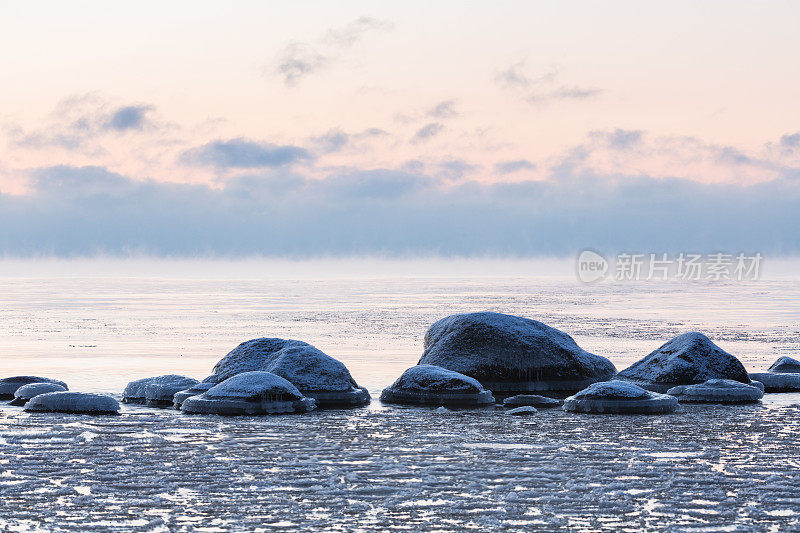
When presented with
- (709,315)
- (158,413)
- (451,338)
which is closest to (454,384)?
(451,338)

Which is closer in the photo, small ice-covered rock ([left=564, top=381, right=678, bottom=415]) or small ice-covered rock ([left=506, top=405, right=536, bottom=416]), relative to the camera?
small ice-covered rock ([left=506, top=405, right=536, bottom=416])

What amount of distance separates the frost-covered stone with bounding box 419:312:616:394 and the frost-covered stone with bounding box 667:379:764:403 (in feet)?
7.38

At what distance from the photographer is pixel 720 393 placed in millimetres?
16609

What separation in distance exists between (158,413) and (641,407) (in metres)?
6.69

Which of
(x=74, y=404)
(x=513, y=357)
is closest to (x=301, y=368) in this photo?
(x=74, y=404)

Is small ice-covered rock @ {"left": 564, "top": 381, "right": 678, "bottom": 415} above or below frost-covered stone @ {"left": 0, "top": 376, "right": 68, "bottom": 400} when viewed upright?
above

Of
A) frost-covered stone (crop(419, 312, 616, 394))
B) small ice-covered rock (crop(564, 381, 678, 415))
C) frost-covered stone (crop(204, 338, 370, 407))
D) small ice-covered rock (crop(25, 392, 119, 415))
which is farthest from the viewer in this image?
frost-covered stone (crop(419, 312, 616, 394))

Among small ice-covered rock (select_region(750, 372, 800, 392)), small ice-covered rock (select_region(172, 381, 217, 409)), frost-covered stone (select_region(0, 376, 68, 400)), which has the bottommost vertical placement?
frost-covered stone (select_region(0, 376, 68, 400))

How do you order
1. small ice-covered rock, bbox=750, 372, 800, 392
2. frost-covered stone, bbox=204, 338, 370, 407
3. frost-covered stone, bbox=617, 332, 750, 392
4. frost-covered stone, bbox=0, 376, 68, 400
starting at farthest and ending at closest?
small ice-covered rock, bbox=750, 372, 800, 392 < frost-covered stone, bbox=617, 332, 750, 392 < frost-covered stone, bbox=0, 376, 68, 400 < frost-covered stone, bbox=204, 338, 370, 407

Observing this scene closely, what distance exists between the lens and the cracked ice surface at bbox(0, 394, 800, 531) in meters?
8.42

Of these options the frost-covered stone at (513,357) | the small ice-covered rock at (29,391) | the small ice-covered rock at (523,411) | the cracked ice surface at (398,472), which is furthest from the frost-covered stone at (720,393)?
the small ice-covered rock at (29,391)

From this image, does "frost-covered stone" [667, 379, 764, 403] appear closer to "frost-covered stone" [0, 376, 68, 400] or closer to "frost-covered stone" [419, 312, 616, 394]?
"frost-covered stone" [419, 312, 616, 394]

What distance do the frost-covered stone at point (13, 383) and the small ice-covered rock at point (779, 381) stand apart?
11.4 meters

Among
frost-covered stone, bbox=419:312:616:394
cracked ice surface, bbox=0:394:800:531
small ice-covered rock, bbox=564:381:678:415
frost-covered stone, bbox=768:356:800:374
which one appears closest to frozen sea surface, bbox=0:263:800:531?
cracked ice surface, bbox=0:394:800:531
